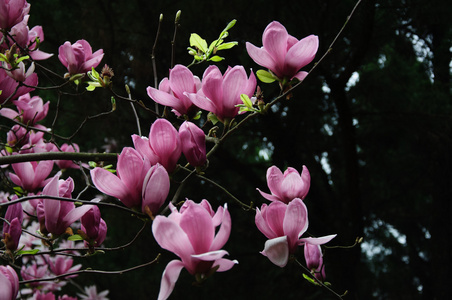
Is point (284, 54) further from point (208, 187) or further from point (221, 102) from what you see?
point (208, 187)

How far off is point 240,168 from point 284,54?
2296 millimetres

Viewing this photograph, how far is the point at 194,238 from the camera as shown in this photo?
53 cm

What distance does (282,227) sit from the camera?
0.67 metres

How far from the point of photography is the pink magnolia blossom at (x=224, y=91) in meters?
0.74

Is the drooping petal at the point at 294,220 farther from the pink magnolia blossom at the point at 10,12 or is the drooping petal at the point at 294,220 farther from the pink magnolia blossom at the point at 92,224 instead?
the pink magnolia blossom at the point at 10,12

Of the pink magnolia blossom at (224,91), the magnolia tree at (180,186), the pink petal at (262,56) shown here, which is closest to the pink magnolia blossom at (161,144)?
the magnolia tree at (180,186)

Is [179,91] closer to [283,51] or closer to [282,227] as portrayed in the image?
[283,51]

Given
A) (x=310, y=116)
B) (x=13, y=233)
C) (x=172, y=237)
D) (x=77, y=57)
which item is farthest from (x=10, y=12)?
(x=310, y=116)

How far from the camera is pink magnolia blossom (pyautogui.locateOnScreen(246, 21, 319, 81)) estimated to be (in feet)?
2.52

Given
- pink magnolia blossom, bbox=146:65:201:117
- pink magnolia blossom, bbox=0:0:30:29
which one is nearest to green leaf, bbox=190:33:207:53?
A: pink magnolia blossom, bbox=146:65:201:117

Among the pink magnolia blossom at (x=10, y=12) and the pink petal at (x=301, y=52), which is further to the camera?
the pink magnolia blossom at (x=10, y=12)

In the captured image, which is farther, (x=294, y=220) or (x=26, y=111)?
(x=26, y=111)

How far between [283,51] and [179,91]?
195 mm

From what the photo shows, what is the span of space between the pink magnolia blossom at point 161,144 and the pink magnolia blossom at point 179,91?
0.15m
